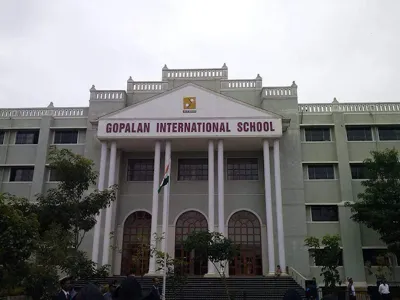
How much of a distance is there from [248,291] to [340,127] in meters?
13.6

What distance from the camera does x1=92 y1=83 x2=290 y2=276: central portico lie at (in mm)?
26281

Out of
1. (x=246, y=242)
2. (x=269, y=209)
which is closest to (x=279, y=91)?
(x=269, y=209)

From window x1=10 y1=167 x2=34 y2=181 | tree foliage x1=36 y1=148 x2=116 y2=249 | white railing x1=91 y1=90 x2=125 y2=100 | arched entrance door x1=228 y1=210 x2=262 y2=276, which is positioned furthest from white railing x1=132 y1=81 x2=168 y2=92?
tree foliage x1=36 y1=148 x2=116 y2=249

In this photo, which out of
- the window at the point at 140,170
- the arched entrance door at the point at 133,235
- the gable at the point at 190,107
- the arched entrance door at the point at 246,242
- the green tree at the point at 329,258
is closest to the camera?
the green tree at the point at 329,258

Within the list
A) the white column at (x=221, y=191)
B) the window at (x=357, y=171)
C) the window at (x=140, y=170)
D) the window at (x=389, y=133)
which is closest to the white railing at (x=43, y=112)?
the window at (x=140, y=170)

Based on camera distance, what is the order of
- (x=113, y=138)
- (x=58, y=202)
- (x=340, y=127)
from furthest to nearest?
(x=340, y=127) → (x=113, y=138) → (x=58, y=202)

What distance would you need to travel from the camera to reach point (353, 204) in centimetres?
2569

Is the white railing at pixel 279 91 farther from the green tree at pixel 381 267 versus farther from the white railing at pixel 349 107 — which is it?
the green tree at pixel 381 267

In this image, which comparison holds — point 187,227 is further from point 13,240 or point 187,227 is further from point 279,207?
point 13,240

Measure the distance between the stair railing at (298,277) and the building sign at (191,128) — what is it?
845cm

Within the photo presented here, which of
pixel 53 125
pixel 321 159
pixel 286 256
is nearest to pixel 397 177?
pixel 321 159

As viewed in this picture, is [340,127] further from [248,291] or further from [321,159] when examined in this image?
[248,291]

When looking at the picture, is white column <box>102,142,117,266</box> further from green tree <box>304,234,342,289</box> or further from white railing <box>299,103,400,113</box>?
white railing <box>299,103,400,113</box>

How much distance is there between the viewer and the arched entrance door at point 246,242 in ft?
87.9
